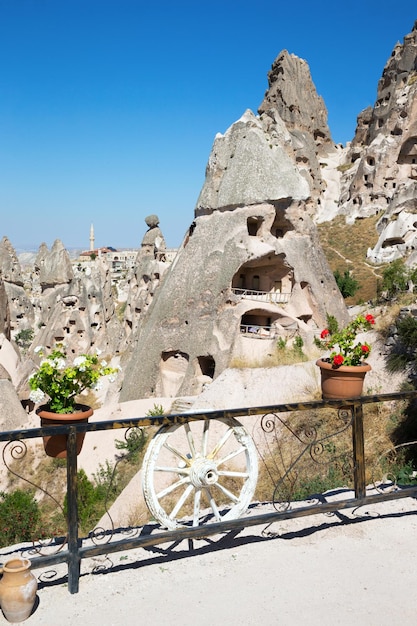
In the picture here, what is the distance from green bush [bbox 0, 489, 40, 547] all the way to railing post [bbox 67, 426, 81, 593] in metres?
4.87

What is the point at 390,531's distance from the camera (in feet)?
11.8

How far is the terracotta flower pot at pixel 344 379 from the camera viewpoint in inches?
278

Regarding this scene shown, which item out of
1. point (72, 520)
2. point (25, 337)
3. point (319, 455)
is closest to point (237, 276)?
point (319, 455)

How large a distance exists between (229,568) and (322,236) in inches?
1379

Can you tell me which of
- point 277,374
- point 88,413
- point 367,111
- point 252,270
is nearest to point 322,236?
point 367,111

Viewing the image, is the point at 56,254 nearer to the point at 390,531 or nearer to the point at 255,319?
the point at 255,319

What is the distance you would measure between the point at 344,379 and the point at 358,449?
144 inches

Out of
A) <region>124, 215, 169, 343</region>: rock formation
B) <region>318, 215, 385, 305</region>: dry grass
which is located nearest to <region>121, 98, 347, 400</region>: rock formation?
<region>124, 215, 169, 343</region>: rock formation

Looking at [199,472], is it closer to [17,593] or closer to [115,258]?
[17,593]

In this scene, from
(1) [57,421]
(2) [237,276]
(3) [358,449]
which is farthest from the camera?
(2) [237,276]

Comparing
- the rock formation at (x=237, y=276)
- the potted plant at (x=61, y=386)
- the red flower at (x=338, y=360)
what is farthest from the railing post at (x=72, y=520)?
the rock formation at (x=237, y=276)

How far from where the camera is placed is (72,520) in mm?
2922

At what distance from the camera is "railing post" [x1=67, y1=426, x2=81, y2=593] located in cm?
290

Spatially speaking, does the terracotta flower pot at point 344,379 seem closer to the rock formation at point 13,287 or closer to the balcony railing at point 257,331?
the balcony railing at point 257,331
